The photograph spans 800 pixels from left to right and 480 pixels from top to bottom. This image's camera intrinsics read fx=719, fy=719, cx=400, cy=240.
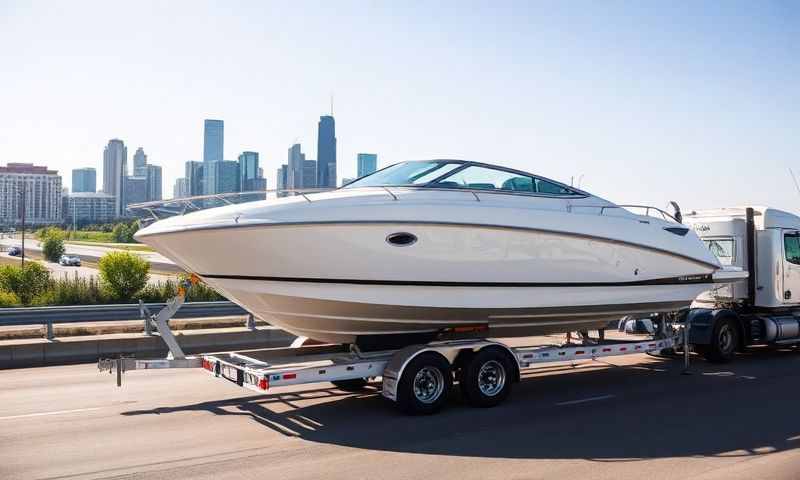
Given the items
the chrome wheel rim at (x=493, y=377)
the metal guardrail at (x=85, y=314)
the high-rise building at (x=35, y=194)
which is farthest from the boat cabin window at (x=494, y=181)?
the high-rise building at (x=35, y=194)

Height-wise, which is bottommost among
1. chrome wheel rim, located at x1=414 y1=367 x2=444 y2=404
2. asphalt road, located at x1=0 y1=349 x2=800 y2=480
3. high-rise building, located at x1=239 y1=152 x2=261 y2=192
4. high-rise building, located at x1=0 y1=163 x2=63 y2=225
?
asphalt road, located at x1=0 y1=349 x2=800 y2=480

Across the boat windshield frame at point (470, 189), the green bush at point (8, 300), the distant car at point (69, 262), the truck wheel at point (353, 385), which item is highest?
the boat windshield frame at point (470, 189)

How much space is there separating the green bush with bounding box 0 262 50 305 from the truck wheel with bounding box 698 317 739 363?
57.1 feet

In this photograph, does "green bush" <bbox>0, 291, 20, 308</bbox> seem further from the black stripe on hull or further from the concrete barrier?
the black stripe on hull

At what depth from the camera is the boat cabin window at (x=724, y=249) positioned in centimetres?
1262

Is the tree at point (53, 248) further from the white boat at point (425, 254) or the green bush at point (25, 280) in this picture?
the white boat at point (425, 254)

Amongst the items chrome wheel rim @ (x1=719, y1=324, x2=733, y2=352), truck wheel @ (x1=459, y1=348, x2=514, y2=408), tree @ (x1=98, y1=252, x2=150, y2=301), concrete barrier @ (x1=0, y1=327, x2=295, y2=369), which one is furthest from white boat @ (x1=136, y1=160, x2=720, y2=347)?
tree @ (x1=98, y1=252, x2=150, y2=301)

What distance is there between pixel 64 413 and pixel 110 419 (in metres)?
0.68

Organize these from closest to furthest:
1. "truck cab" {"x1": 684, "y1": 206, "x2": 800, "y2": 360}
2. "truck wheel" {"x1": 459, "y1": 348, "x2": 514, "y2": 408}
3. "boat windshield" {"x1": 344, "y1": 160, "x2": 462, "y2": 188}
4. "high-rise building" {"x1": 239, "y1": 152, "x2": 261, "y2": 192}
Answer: "truck wheel" {"x1": 459, "y1": 348, "x2": 514, "y2": 408} < "boat windshield" {"x1": 344, "y1": 160, "x2": 462, "y2": 188} < "truck cab" {"x1": 684, "y1": 206, "x2": 800, "y2": 360} < "high-rise building" {"x1": 239, "y1": 152, "x2": 261, "y2": 192}

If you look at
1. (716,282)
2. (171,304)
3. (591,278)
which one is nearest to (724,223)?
(716,282)

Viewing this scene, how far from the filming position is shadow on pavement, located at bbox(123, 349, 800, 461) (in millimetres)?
6895

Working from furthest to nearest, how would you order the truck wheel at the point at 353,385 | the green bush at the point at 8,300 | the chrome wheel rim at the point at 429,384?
1. the green bush at the point at 8,300
2. the truck wheel at the point at 353,385
3. the chrome wheel rim at the point at 429,384

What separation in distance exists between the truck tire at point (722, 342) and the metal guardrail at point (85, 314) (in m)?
8.77

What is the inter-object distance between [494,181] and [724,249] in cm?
578
